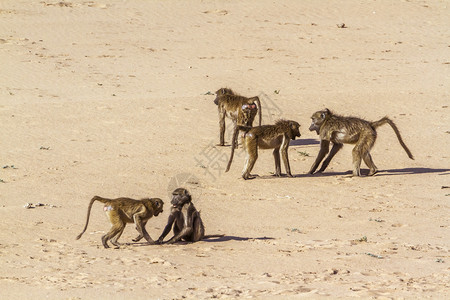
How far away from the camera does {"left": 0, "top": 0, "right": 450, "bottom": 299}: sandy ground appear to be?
1022cm

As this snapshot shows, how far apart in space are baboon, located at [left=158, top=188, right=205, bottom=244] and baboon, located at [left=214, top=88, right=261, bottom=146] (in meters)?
6.21

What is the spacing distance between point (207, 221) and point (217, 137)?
19.7ft

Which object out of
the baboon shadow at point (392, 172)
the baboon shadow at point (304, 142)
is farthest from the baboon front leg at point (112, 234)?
the baboon shadow at point (304, 142)

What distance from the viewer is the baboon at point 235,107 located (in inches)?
695

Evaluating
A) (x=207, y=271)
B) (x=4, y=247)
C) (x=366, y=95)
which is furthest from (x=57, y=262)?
(x=366, y=95)

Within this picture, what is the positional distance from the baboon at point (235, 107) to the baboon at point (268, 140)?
5.37ft

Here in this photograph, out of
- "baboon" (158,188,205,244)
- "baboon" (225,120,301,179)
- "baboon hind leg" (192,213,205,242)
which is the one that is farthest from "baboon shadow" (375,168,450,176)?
"baboon" (158,188,205,244)

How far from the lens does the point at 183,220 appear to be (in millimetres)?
11586

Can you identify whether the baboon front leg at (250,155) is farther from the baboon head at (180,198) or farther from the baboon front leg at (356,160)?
the baboon head at (180,198)

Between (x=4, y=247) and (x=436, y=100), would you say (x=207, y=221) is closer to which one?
(x=4, y=247)

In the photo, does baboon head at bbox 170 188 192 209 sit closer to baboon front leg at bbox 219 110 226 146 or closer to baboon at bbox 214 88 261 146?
baboon at bbox 214 88 261 146

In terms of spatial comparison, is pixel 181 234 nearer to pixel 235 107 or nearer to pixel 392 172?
pixel 392 172

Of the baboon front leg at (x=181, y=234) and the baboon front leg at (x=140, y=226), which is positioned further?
the baboon front leg at (x=181, y=234)

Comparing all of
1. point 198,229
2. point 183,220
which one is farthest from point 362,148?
point 183,220
